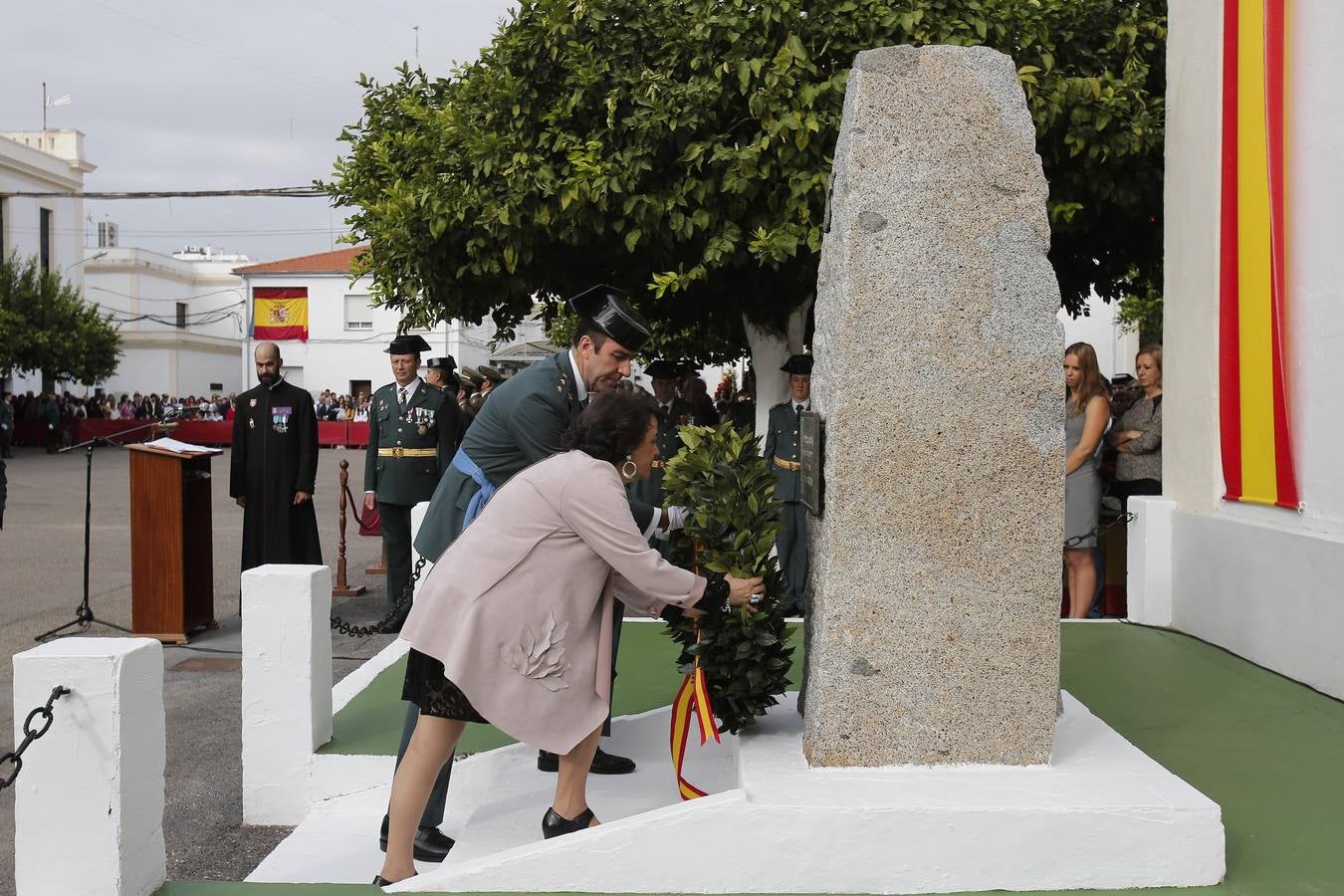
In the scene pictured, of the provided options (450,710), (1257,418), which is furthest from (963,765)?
(1257,418)

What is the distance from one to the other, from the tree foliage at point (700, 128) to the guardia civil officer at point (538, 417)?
13.7 feet

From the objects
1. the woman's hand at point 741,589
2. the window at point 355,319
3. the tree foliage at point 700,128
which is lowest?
the woman's hand at point 741,589

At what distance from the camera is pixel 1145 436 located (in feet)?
26.8

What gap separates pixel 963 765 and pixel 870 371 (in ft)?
4.16

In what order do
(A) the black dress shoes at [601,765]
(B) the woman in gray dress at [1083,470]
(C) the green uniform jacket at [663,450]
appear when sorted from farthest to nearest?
(C) the green uniform jacket at [663,450] < (B) the woman in gray dress at [1083,470] < (A) the black dress shoes at [601,765]

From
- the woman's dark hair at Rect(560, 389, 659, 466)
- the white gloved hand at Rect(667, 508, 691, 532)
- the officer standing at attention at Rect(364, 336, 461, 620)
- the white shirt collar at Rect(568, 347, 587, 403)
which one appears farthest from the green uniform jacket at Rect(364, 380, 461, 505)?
the woman's dark hair at Rect(560, 389, 659, 466)

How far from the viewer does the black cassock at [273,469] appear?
915 cm

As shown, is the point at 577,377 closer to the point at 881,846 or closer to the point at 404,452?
the point at 881,846

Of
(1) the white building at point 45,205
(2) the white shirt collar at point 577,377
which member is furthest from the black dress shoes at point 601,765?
(1) the white building at point 45,205

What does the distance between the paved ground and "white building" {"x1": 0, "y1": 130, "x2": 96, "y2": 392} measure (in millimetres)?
31149

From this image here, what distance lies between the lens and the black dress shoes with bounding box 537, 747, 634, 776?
16.7ft

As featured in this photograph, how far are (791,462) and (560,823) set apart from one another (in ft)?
17.3

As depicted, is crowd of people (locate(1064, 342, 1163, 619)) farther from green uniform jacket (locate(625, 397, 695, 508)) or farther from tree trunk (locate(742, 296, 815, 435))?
tree trunk (locate(742, 296, 815, 435))

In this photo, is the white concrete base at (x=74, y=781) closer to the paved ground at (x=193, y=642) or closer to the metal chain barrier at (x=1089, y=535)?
the paved ground at (x=193, y=642)
